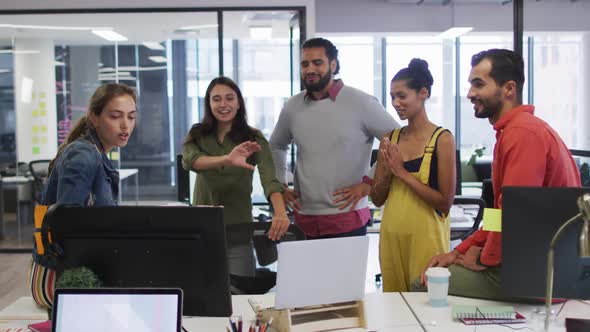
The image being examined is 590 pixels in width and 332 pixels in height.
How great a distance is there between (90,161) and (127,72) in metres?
5.45

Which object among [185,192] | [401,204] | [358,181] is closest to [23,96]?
[185,192]

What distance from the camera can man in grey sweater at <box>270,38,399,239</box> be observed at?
318cm

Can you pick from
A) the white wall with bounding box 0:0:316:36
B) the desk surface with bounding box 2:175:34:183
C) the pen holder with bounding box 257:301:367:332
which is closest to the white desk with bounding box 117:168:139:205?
the desk surface with bounding box 2:175:34:183

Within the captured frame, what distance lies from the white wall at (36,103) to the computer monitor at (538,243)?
20.3 feet

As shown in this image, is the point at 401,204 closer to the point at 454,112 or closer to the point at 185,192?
the point at 185,192

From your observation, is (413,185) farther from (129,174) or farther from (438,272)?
(129,174)

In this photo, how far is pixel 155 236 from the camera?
5.63 feet

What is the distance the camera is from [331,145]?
318 centimetres

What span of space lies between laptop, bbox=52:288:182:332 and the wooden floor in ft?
11.5

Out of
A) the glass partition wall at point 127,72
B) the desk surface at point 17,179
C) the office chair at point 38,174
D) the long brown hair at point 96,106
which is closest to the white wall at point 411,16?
the glass partition wall at point 127,72

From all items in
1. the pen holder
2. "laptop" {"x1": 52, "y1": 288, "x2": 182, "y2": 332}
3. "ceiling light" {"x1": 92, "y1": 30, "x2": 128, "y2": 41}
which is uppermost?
"ceiling light" {"x1": 92, "y1": 30, "x2": 128, "y2": 41}

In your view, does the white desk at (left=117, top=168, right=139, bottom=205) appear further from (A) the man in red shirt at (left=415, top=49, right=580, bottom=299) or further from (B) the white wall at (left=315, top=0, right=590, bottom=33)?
(A) the man in red shirt at (left=415, top=49, right=580, bottom=299)

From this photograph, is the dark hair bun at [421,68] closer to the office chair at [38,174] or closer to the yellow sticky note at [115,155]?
the office chair at [38,174]

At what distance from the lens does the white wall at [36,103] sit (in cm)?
694
